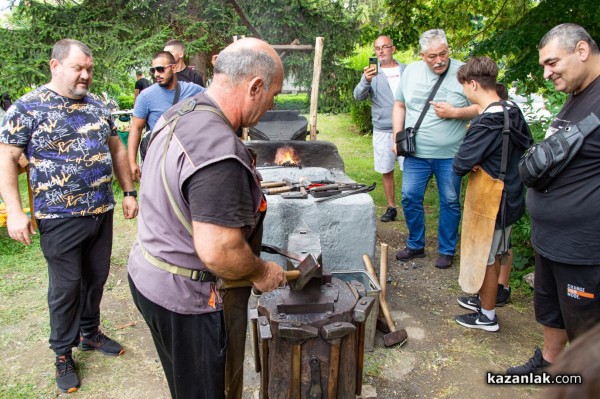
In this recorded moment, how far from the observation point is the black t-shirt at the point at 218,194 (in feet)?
5.37

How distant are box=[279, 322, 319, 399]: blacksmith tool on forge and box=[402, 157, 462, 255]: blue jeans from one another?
112 inches

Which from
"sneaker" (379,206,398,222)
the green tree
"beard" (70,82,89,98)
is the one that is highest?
the green tree

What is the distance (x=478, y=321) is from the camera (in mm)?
3816

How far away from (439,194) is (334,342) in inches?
111

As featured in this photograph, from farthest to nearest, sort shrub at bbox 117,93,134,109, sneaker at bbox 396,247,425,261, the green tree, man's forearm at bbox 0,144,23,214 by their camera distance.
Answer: shrub at bbox 117,93,134,109
the green tree
sneaker at bbox 396,247,425,261
man's forearm at bbox 0,144,23,214

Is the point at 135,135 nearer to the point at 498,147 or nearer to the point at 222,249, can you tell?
the point at 498,147

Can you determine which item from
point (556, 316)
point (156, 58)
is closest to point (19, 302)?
point (156, 58)

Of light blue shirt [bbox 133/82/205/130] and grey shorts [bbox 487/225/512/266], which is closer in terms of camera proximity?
grey shorts [bbox 487/225/512/266]

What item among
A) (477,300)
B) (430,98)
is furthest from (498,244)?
(430,98)

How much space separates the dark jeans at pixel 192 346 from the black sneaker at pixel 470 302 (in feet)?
8.82

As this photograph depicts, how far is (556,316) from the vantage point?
9.41 feet

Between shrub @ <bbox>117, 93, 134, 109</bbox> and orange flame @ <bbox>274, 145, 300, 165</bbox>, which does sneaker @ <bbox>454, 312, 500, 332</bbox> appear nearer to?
orange flame @ <bbox>274, 145, 300, 165</bbox>

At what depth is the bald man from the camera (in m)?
1.67

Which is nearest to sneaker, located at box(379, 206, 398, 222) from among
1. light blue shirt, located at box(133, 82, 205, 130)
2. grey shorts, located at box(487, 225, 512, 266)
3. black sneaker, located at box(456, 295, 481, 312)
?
black sneaker, located at box(456, 295, 481, 312)
